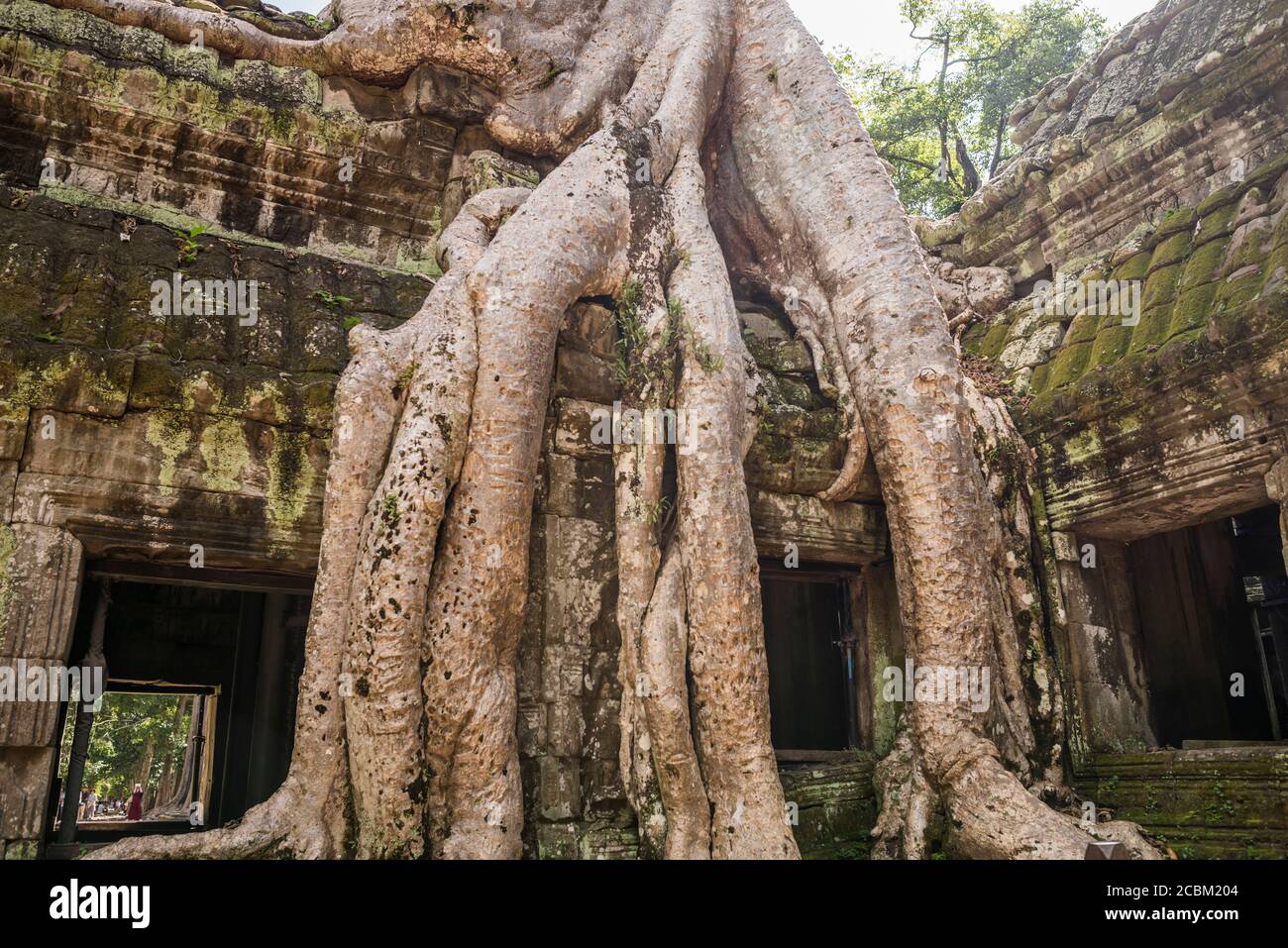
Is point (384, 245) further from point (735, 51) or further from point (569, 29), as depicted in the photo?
point (735, 51)

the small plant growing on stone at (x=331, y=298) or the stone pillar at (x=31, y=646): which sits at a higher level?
the small plant growing on stone at (x=331, y=298)

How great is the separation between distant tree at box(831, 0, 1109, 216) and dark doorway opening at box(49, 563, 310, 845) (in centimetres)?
1023

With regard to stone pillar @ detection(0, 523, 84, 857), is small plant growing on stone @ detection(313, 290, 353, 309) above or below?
above

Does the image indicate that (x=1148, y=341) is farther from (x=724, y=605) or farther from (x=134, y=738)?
(x=134, y=738)

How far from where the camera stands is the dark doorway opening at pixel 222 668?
6.71 meters

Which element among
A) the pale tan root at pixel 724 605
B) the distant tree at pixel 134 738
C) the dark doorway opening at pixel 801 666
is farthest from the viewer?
the distant tree at pixel 134 738

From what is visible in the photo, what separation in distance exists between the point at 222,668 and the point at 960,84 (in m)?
12.0

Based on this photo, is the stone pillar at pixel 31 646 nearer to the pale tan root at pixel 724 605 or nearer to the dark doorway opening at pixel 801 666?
the pale tan root at pixel 724 605

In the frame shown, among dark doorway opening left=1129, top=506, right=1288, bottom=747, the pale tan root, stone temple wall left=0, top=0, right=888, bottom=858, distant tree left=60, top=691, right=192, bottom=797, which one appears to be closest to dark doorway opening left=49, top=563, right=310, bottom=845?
stone temple wall left=0, top=0, right=888, bottom=858

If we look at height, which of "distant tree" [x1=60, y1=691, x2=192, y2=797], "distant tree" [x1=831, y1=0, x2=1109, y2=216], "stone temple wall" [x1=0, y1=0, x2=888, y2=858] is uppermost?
"distant tree" [x1=831, y1=0, x2=1109, y2=216]

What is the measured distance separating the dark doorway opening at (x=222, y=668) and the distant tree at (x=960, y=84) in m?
10.2

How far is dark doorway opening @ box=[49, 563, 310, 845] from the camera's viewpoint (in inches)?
264

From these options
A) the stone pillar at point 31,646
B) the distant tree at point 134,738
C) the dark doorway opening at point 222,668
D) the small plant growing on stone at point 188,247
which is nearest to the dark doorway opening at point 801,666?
the dark doorway opening at point 222,668

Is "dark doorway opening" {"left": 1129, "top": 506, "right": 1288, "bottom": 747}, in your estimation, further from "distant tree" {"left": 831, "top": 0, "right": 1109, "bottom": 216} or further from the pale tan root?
"distant tree" {"left": 831, "top": 0, "right": 1109, "bottom": 216}
